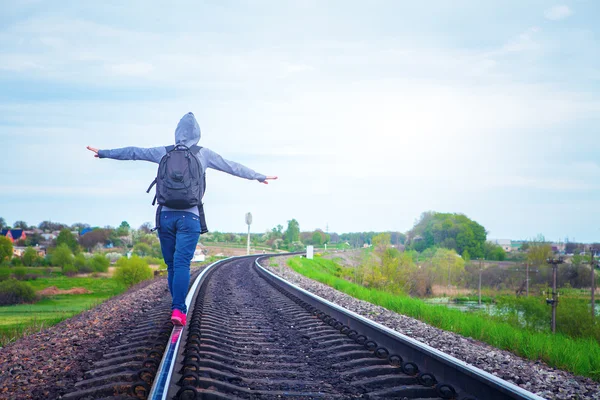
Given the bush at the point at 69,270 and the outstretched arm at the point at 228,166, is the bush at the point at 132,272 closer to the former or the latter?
the bush at the point at 69,270

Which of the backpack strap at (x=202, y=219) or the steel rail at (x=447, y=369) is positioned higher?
the backpack strap at (x=202, y=219)

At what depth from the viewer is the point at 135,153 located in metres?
5.09

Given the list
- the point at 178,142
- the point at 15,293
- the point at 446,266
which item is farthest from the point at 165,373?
the point at 446,266

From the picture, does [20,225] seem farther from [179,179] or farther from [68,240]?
[179,179]

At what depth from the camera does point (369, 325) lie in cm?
502

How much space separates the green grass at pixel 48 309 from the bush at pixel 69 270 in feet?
28.1

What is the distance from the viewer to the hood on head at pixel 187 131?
5066 millimetres

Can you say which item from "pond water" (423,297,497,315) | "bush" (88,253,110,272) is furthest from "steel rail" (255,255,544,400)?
"bush" (88,253,110,272)

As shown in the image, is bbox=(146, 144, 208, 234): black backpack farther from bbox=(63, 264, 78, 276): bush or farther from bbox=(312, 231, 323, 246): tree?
bbox=(312, 231, 323, 246): tree

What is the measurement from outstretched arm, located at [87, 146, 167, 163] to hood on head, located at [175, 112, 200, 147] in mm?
199

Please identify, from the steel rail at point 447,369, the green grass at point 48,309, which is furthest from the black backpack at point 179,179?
the green grass at point 48,309

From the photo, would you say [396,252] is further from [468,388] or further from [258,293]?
[468,388]

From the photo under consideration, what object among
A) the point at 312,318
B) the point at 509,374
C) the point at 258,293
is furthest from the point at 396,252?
the point at 509,374

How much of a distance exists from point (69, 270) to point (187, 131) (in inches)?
1822
